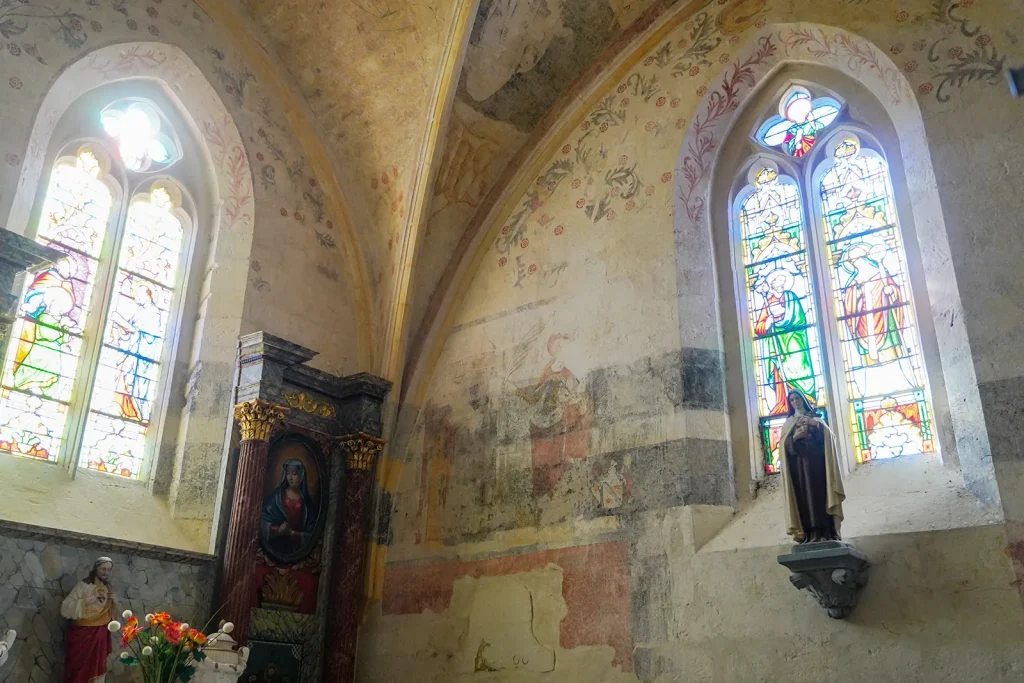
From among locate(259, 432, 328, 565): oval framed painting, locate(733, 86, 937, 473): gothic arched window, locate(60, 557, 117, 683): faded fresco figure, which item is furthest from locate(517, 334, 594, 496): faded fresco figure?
locate(60, 557, 117, 683): faded fresco figure

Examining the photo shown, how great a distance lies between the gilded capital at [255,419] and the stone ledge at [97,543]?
47.7 inches

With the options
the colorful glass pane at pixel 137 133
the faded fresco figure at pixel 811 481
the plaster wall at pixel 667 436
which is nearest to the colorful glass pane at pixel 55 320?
the colorful glass pane at pixel 137 133

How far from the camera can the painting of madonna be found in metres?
9.47

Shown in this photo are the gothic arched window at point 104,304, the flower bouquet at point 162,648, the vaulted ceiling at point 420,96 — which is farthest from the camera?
the vaulted ceiling at point 420,96

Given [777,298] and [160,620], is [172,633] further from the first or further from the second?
[777,298]

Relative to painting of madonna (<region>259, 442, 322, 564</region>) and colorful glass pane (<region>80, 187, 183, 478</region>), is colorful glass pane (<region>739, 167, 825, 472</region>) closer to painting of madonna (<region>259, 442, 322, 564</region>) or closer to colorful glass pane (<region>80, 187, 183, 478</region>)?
painting of madonna (<region>259, 442, 322, 564</region>)

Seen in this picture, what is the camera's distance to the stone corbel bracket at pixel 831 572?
707 centimetres

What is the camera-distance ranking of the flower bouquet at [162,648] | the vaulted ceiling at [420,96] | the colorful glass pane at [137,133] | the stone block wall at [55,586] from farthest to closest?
1. the vaulted ceiling at [420,96]
2. the colorful glass pane at [137,133]
3. the stone block wall at [55,586]
4. the flower bouquet at [162,648]

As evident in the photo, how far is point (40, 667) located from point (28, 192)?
4.37m

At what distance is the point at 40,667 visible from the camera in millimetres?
7578

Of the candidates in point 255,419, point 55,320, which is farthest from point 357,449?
point 55,320

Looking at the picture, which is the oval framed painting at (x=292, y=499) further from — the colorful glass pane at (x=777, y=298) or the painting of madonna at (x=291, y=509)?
the colorful glass pane at (x=777, y=298)

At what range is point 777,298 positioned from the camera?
9.34m

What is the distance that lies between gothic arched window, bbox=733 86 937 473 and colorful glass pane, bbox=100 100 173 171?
6.36m
